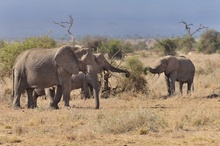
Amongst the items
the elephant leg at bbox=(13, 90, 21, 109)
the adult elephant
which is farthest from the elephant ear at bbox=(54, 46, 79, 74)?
the adult elephant

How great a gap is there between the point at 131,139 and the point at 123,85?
10.5m

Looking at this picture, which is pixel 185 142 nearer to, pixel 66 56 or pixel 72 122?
pixel 72 122

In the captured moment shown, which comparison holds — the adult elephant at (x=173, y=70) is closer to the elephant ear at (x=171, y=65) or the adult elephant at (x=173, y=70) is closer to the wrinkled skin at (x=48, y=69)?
the elephant ear at (x=171, y=65)

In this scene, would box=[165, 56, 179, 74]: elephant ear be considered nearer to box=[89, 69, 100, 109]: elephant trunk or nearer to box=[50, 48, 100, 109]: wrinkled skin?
box=[50, 48, 100, 109]: wrinkled skin

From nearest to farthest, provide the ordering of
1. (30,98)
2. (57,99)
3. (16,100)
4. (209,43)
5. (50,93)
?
(57,99), (16,100), (30,98), (50,93), (209,43)

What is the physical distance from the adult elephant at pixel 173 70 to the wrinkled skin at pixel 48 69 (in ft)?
19.7

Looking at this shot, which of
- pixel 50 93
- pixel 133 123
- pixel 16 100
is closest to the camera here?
pixel 133 123

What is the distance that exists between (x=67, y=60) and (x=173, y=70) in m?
7.17

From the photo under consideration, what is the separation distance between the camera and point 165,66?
901 inches

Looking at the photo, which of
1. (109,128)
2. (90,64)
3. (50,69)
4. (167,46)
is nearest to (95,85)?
(90,64)

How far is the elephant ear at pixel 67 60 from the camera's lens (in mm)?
17188

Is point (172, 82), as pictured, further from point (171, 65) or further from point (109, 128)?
point (109, 128)

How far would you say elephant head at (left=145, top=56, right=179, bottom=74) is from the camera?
74.2 ft

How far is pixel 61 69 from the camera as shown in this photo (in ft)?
56.5
